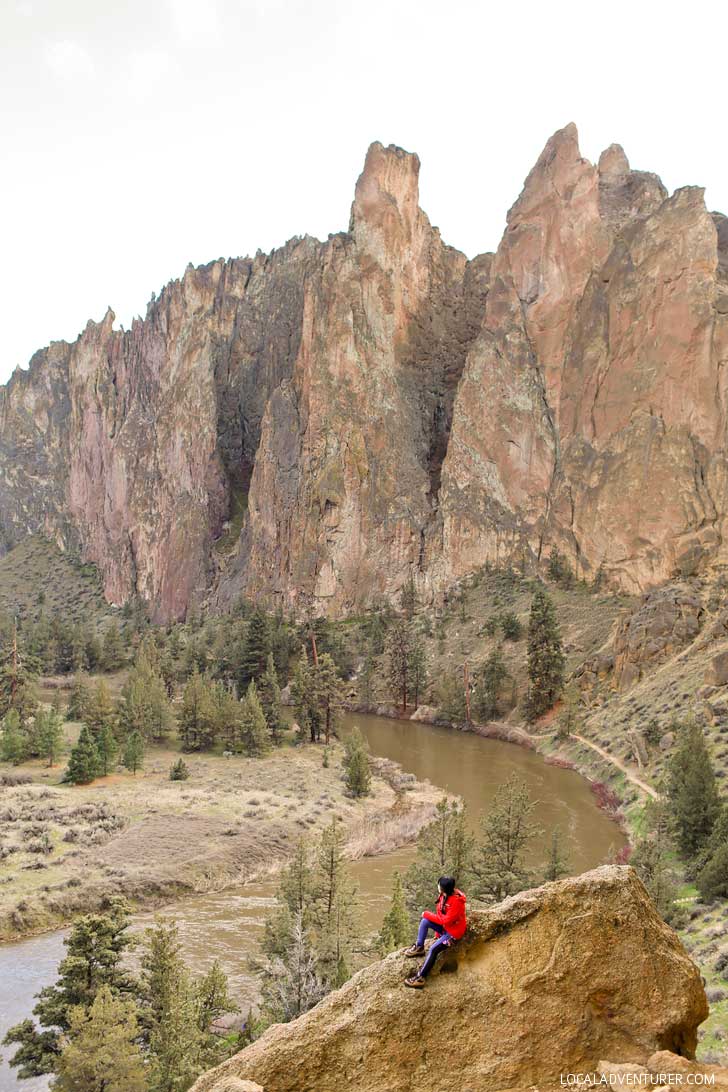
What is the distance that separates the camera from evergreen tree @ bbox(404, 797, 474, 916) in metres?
21.8

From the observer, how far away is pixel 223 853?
32625mm

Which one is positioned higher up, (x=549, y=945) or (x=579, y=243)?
(x=579, y=243)

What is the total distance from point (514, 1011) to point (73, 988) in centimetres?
1336

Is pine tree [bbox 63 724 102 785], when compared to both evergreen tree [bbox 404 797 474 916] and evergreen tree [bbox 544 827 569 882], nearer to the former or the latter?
evergreen tree [bbox 404 797 474 916]

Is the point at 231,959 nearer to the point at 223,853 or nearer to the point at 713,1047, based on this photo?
the point at 223,853

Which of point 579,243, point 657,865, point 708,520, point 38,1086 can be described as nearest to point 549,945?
point 657,865

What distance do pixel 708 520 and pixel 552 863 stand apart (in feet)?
211

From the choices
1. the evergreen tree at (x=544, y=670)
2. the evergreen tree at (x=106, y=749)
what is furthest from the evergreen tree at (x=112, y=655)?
the evergreen tree at (x=544, y=670)

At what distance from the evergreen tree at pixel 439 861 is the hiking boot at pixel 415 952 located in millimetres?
15282

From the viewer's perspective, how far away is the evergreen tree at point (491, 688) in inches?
2645

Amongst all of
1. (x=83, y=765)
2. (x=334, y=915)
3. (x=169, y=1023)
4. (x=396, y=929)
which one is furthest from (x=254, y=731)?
(x=169, y=1023)

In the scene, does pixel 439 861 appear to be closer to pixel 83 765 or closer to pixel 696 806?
pixel 696 806

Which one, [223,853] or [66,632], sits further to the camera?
[66,632]

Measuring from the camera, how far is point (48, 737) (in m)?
46.0
